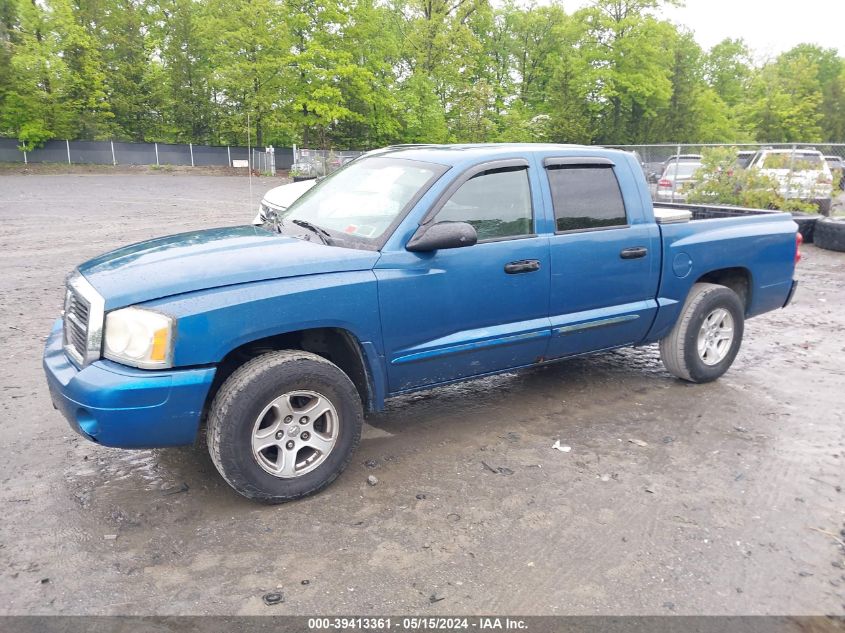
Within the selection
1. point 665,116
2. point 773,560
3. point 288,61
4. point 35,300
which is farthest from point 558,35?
point 773,560

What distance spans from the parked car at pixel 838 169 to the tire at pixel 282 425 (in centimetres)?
1417

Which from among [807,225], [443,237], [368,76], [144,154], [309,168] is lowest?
[807,225]

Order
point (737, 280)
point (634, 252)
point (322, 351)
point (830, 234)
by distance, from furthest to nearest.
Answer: point (830, 234), point (737, 280), point (634, 252), point (322, 351)

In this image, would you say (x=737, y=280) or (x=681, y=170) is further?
(x=681, y=170)

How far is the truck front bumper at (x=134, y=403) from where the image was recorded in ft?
10.2

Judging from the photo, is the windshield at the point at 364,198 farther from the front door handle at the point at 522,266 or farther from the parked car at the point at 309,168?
the parked car at the point at 309,168

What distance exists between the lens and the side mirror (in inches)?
148

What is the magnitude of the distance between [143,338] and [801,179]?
568 inches

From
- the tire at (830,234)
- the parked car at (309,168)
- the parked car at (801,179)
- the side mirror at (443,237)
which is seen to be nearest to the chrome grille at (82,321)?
the side mirror at (443,237)

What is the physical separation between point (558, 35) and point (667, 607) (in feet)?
168

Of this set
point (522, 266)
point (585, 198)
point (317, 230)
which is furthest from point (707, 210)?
point (317, 230)

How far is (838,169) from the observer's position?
15.0 m

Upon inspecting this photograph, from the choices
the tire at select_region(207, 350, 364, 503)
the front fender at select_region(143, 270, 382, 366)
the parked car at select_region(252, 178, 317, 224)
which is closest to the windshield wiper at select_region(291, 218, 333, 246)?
the front fender at select_region(143, 270, 382, 366)

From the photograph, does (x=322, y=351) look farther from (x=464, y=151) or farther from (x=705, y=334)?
(x=705, y=334)
